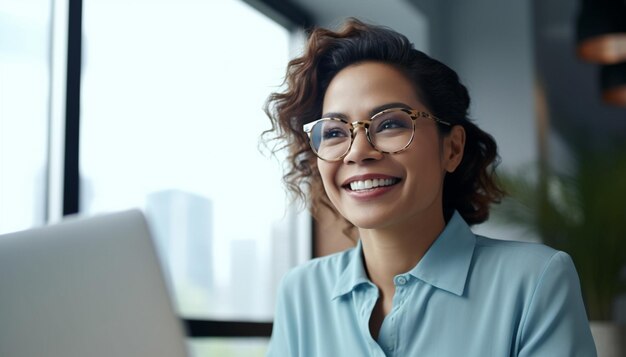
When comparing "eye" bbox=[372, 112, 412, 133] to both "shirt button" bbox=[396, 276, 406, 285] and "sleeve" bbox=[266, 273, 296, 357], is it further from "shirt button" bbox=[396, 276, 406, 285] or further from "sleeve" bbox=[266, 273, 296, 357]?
"sleeve" bbox=[266, 273, 296, 357]

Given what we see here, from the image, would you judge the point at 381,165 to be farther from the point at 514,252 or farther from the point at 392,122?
the point at 514,252

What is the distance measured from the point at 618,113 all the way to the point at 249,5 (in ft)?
6.74

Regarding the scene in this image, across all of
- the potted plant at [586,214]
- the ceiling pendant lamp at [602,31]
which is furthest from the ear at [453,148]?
the ceiling pendant lamp at [602,31]

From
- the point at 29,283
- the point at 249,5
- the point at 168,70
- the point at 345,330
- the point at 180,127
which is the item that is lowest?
the point at 345,330

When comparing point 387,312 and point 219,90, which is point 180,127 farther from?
point 387,312

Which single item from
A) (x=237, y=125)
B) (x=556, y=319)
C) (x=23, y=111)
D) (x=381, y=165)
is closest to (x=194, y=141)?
(x=237, y=125)

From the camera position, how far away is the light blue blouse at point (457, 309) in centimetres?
129

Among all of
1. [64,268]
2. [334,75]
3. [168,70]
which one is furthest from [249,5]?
[64,268]

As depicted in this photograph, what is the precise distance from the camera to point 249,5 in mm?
3049

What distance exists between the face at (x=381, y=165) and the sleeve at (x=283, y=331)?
264 millimetres

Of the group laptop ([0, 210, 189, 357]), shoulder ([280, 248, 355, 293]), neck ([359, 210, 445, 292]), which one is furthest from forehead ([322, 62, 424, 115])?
laptop ([0, 210, 189, 357])

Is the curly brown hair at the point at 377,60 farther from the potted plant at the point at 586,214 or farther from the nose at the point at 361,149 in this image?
the potted plant at the point at 586,214

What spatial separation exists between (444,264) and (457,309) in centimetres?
9

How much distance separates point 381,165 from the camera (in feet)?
4.56
